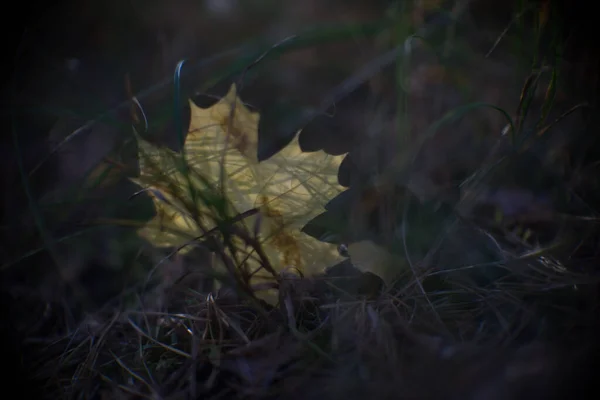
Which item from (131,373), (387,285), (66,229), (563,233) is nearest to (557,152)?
(563,233)

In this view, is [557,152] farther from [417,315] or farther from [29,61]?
[29,61]

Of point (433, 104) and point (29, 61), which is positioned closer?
point (29, 61)

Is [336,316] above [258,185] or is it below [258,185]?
below

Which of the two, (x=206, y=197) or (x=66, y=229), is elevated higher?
(x=206, y=197)

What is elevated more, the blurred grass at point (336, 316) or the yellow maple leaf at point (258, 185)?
the yellow maple leaf at point (258, 185)

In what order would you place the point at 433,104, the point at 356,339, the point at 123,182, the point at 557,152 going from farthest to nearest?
1. the point at 433,104
2. the point at 123,182
3. the point at 557,152
4. the point at 356,339

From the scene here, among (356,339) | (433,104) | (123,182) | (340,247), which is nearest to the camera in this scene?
(356,339)

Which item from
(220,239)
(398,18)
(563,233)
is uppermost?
(398,18)

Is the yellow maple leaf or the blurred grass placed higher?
the yellow maple leaf
